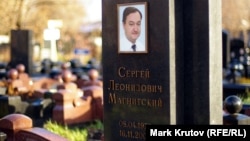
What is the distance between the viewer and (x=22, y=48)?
2117cm

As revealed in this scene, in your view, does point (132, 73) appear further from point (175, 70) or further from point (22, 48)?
point (22, 48)

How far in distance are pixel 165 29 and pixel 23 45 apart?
14872 mm

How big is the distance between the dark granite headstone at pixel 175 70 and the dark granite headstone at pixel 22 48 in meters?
14.1

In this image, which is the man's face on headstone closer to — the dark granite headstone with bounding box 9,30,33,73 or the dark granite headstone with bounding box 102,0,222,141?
the dark granite headstone with bounding box 102,0,222,141

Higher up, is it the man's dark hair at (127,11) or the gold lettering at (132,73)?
the man's dark hair at (127,11)

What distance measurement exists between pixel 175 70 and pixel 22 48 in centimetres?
1485

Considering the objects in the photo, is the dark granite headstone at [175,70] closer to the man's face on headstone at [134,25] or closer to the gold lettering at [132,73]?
the gold lettering at [132,73]

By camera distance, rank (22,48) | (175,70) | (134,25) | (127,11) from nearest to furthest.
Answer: (175,70) < (134,25) < (127,11) < (22,48)

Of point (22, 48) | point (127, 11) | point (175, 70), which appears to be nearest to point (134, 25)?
point (127, 11)

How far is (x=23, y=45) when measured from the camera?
21.2m

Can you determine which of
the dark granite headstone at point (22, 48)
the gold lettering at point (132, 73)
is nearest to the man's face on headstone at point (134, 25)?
the gold lettering at point (132, 73)

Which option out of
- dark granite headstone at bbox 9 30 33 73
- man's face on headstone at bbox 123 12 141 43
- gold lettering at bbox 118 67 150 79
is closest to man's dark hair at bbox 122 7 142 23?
man's face on headstone at bbox 123 12 141 43

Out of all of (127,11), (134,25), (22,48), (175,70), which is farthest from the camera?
(22,48)

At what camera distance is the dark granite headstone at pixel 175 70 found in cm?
703
